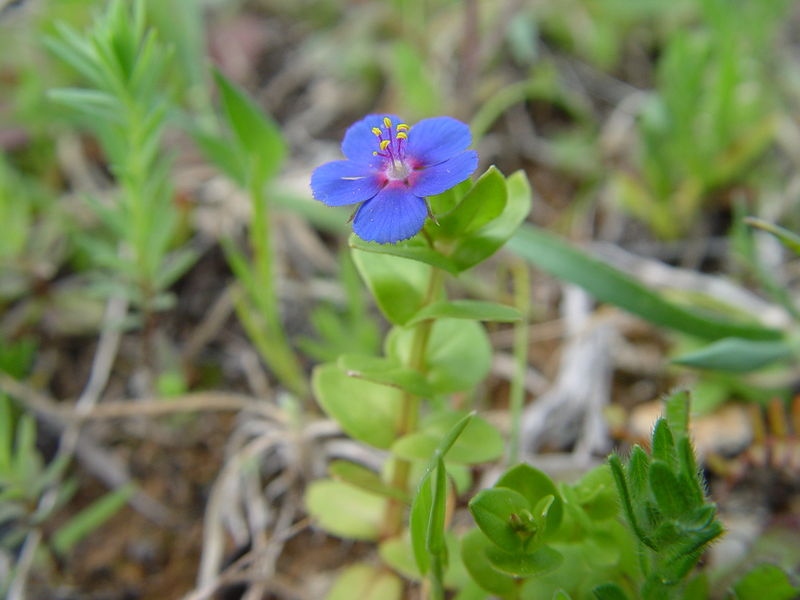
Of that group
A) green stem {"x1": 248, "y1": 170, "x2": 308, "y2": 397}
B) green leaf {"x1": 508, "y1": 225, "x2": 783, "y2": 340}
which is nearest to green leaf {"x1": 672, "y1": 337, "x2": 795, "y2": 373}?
green leaf {"x1": 508, "y1": 225, "x2": 783, "y2": 340}

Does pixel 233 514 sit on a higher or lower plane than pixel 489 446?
lower

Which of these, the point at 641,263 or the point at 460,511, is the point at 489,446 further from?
the point at 641,263

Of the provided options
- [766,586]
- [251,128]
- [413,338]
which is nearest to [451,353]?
[413,338]

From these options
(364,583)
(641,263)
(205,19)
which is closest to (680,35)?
(641,263)

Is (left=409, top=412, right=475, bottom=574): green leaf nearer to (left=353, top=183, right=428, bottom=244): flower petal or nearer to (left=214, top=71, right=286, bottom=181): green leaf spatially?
(left=353, top=183, right=428, bottom=244): flower petal

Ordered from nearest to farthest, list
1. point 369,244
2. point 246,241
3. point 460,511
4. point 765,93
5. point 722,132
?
point 369,244 → point 460,511 → point 722,132 → point 246,241 → point 765,93

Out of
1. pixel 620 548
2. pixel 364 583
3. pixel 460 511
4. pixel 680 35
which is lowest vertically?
pixel 460 511

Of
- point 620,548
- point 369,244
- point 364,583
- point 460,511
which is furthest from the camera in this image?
point 460,511
